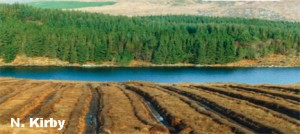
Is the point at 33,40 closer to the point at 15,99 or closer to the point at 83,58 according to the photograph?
the point at 83,58

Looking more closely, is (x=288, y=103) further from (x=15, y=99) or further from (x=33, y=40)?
(x=33, y=40)

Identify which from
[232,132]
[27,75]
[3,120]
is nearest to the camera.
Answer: [232,132]

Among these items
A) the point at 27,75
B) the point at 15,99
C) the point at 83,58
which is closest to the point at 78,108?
the point at 15,99

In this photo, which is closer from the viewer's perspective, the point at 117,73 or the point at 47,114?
the point at 47,114

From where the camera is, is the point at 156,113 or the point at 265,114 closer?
the point at 265,114

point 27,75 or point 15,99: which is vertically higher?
point 15,99

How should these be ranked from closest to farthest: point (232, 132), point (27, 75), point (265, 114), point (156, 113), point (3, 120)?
point (232, 132), point (3, 120), point (265, 114), point (156, 113), point (27, 75)

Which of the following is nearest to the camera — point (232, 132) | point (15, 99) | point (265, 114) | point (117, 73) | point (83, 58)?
point (232, 132)

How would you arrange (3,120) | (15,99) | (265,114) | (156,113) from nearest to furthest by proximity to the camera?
1. (3,120)
2. (265,114)
3. (156,113)
4. (15,99)

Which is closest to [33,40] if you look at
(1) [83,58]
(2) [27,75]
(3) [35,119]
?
(1) [83,58]
